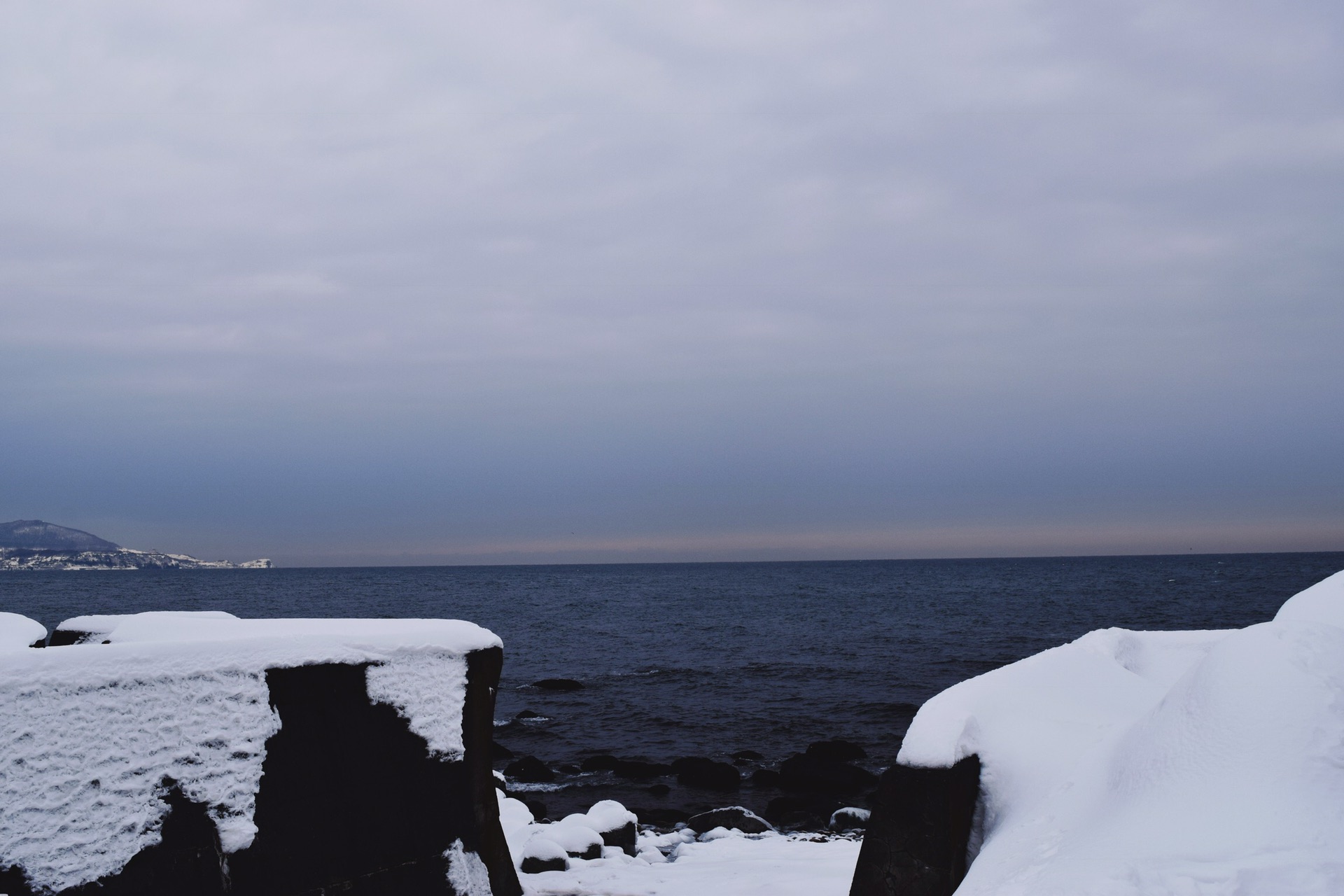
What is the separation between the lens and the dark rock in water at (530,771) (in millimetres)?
17750

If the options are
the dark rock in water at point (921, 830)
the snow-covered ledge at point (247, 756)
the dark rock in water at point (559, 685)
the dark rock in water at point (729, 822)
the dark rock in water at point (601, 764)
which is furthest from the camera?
the dark rock in water at point (559, 685)

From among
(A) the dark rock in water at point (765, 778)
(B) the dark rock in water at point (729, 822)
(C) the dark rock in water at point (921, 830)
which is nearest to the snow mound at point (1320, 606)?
(C) the dark rock in water at point (921, 830)

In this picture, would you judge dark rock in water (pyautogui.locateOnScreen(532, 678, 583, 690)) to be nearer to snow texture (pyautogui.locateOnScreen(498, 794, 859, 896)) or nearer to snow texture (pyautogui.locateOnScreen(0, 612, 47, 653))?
snow texture (pyautogui.locateOnScreen(498, 794, 859, 896))

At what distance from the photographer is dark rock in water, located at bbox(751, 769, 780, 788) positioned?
1708 centimetres

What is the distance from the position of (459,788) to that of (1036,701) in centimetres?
435

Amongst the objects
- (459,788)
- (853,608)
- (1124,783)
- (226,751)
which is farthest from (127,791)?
(853,608)

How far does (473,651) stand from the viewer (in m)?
6.68

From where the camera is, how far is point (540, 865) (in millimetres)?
9008

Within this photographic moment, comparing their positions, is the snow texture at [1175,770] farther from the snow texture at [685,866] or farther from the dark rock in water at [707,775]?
the dark rock in water at [707,775]

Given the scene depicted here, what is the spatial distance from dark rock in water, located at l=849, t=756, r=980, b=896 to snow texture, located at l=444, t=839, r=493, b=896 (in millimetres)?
2832

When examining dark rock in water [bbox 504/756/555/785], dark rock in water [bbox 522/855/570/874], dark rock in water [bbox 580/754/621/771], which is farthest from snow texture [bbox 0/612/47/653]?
dark rock in water [bbox 580/754/621/771]

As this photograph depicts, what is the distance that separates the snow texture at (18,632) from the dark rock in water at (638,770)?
13873 millimetres

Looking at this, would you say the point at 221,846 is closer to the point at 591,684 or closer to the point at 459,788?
the point at 459,788

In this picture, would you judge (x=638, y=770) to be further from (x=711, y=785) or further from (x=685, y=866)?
(x=685, y=866)
